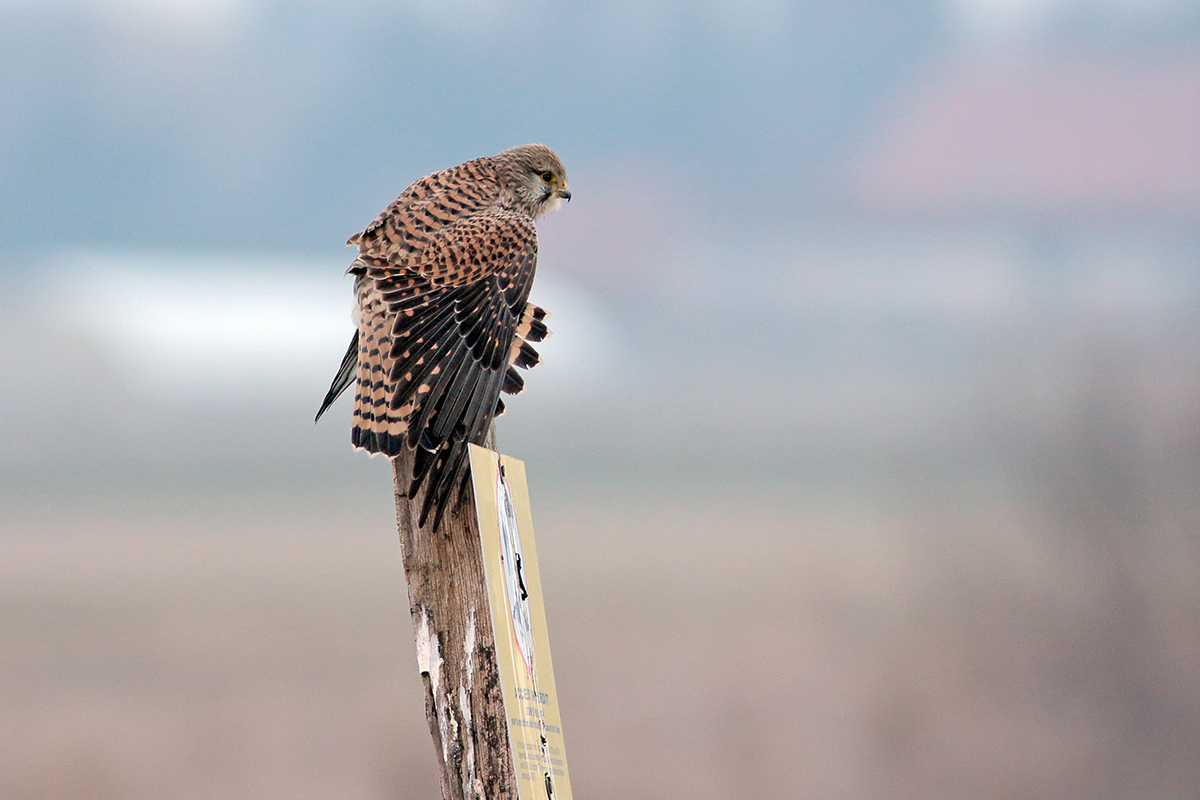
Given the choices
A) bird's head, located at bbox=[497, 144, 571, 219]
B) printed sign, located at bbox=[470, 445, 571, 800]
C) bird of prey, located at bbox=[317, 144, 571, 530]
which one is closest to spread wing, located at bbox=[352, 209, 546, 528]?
bird of prey, located at bbox=[317, 144, 571, 530]

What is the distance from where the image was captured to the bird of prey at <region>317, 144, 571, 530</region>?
1811 millimetres

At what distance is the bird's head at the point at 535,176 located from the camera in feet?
8.64

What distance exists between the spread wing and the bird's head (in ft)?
1.17

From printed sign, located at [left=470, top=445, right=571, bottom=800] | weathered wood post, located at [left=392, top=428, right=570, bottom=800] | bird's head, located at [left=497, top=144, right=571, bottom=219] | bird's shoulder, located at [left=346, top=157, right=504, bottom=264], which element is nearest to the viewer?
printed sign, located at [left=470, top=445, right=571, bottom=800]

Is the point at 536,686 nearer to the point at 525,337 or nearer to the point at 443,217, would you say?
the point at 525,337

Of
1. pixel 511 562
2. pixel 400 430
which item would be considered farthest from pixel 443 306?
pixel 511 562

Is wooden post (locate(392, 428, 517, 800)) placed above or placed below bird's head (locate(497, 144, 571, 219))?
below

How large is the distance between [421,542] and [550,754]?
1.66 ft

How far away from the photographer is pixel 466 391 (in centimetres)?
188

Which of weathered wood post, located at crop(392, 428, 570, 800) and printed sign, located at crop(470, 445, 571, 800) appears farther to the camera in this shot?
weathered wood post, located at crop(392, 428, 570, 800)

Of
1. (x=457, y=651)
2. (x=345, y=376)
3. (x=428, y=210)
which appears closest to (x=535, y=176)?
(x=428, y=210)

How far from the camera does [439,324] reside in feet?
6.40

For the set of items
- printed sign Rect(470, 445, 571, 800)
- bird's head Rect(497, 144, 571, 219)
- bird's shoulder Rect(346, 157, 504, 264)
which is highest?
bird's head Rect(497, 144, 571, 219)

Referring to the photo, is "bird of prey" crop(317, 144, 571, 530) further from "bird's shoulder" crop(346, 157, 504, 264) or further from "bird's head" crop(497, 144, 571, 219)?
"bird's head" crop(497, 144, 571, 219)
